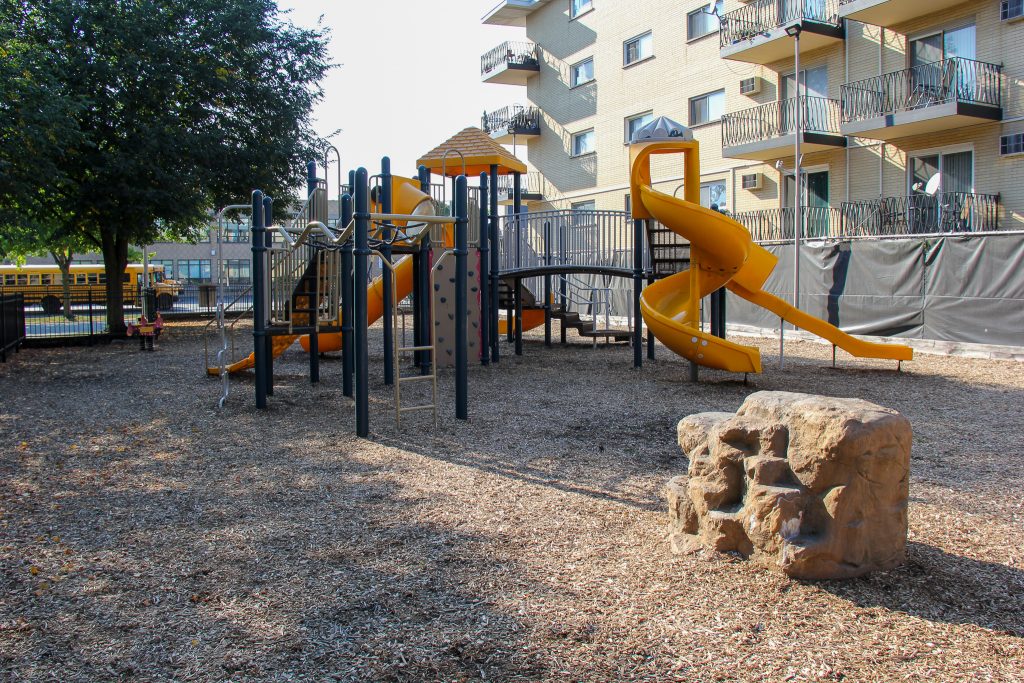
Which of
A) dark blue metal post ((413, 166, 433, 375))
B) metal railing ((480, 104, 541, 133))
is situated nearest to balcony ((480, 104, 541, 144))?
metal railing ((480, 104, 541, 133))

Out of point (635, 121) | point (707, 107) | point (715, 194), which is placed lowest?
point (715, 194)

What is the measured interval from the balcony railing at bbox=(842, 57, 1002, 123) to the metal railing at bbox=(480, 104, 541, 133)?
15530 mm

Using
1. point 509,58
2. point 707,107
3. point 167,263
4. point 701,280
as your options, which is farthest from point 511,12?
point 167,263

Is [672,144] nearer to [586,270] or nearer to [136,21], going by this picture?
[586,270]

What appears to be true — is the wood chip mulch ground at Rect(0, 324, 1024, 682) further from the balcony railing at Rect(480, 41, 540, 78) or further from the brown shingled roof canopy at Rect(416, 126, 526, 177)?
the balcony railing at Rect(480, 41, 540, 78)

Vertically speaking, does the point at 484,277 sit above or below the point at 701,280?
above

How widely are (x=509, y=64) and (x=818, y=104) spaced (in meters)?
15.2

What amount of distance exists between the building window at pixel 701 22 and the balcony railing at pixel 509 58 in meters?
9.11

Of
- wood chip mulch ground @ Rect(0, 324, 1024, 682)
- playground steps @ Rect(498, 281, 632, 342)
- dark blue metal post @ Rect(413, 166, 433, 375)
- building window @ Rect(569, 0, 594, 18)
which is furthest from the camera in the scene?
building window @ Rect(569, 0, 594, 18)

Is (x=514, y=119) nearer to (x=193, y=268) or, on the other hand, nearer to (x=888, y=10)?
(x=888, y=10)

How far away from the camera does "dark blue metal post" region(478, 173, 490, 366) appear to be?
46.8ft

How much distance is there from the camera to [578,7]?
32219 mm

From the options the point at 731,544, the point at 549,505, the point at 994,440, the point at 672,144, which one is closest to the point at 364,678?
the point at 731,544

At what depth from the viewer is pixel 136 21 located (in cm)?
2038
